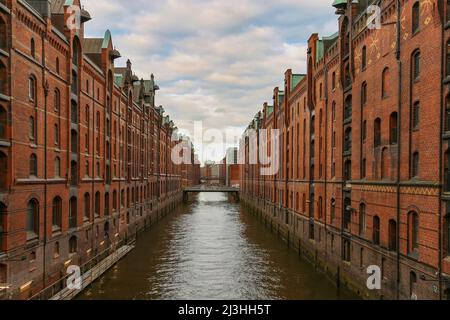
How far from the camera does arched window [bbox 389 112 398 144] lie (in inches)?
763

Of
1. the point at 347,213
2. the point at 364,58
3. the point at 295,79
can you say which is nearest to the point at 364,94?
the point at 364,58

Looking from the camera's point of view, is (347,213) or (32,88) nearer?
(32,88)

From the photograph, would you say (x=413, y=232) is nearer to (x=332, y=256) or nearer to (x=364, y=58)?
(x=364, y=58)

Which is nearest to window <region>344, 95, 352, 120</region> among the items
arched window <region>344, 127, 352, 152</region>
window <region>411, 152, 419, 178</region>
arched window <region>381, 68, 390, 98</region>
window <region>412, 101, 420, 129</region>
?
arched window <region>344, 127, 352, 152</region>

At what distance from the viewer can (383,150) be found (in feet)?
67.1

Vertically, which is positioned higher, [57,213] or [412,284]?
[57,213]

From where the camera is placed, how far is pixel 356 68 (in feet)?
79.7

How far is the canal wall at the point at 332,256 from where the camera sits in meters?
18.9

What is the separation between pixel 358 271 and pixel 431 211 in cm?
838

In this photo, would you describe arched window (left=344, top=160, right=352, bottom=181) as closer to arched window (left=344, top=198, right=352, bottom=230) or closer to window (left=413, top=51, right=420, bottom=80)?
arched window (left=344, top=198, right=352, bottom=230)

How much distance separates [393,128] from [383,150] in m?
1.39

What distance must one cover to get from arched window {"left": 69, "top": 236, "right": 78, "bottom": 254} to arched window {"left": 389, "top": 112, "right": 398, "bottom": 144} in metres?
20.6

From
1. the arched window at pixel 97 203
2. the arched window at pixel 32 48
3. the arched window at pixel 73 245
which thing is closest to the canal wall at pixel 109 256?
the arched window at pixel 73 245

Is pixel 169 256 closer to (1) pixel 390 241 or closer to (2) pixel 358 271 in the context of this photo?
(2) pixel 358 271
